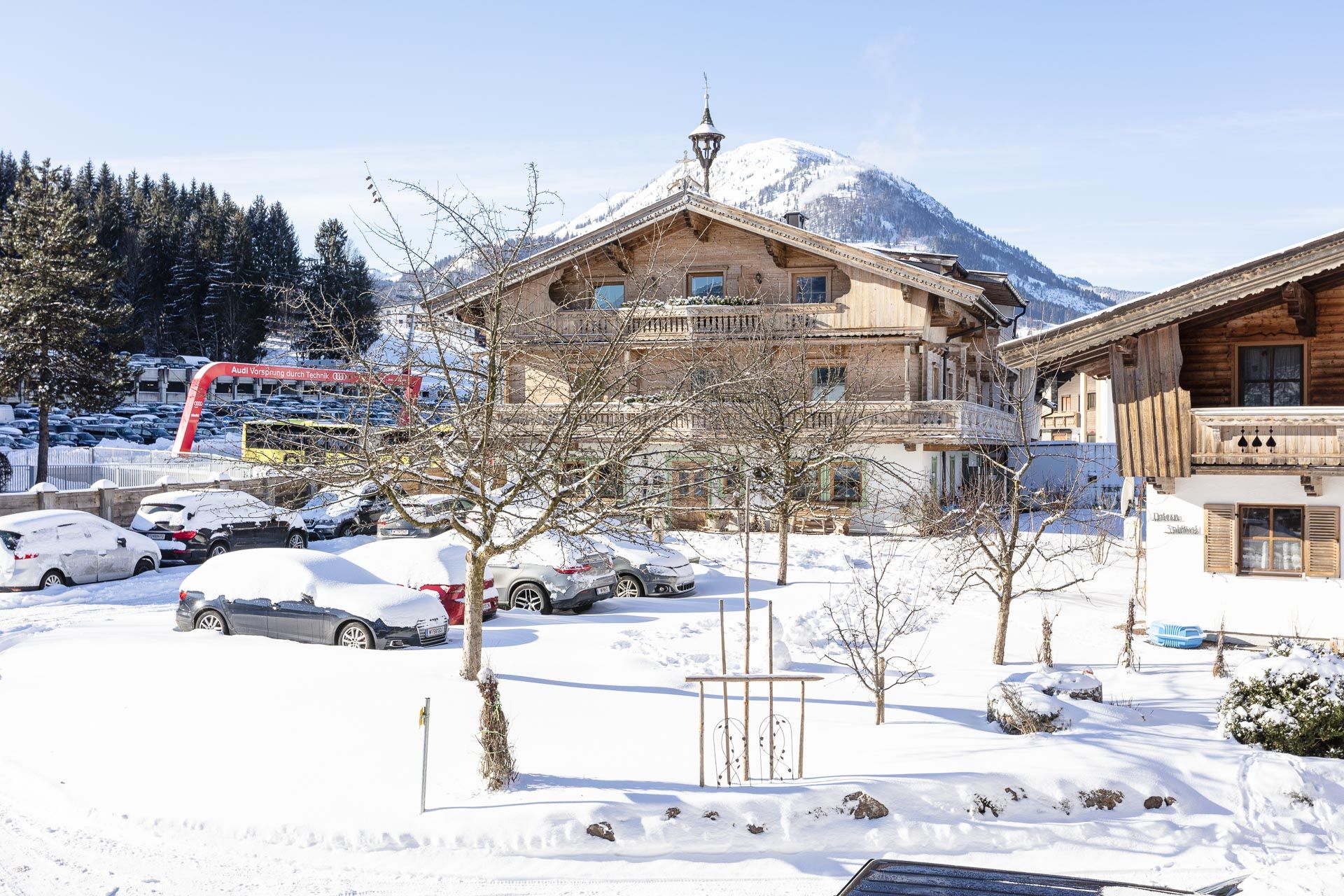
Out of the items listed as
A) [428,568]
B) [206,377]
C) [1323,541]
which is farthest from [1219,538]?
[206,377]

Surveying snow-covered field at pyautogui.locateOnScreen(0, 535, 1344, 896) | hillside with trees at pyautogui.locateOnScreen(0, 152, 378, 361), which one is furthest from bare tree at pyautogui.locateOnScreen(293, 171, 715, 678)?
hillside with trees at pyautogui.locateOnScreen(0, 152, 378, 361)

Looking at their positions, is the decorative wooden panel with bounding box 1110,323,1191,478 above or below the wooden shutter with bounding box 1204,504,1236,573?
above

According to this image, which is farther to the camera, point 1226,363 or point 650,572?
point 650,572

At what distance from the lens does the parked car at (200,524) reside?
77.5 ft

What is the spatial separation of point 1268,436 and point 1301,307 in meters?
2.22

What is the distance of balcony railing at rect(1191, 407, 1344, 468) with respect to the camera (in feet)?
51.9

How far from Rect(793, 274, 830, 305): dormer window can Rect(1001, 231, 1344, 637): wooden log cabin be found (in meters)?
15.1

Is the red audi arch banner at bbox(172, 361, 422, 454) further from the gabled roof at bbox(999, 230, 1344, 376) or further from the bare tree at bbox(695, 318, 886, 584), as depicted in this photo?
the gabled roof at bbox(999, 230, 1344, 376)

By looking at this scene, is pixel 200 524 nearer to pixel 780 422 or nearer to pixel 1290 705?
pixel 780 422

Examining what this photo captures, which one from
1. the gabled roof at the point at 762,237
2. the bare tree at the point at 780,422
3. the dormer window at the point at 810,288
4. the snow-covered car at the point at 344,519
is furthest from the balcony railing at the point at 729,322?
the snow-covered car at the point at 344,519

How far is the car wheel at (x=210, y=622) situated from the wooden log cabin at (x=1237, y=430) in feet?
43.0

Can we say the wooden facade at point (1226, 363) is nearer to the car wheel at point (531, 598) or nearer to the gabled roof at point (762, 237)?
the car wheel at point (531, 598)

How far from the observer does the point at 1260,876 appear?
470 cm

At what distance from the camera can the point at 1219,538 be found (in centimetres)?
1723
